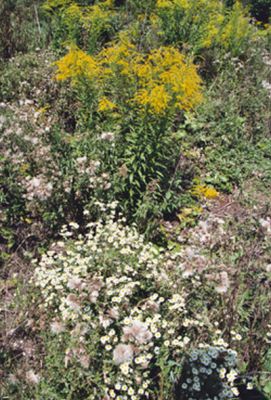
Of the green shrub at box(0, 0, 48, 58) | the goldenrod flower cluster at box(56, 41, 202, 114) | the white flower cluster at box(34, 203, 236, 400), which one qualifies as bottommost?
the white flower cluster at box(34, 203, 236, 400)

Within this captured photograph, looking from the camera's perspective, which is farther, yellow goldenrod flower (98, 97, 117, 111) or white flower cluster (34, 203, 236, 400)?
yellow goldenrod flower (98, 97, 117, 111)

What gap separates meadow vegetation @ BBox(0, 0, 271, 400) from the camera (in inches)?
104

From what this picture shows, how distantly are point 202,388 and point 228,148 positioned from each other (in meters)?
3.36

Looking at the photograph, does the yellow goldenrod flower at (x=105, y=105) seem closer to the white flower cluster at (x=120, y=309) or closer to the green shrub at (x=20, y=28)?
the white flower cluster at (x=120, y=309)

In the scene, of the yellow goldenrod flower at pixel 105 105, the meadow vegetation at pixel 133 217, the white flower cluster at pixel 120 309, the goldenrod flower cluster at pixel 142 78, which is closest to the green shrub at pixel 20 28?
the meadow vegetation at pixel 133 217

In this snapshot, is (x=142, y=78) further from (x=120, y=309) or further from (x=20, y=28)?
(x=20, y=28)

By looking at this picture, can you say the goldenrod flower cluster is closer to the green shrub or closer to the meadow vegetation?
the meadow vegetation

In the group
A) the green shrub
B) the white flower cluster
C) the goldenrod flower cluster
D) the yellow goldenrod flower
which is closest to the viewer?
the white flower cluster

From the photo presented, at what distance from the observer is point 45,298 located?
3109mm

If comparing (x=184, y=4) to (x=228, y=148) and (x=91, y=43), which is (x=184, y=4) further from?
(x=228, y=148)

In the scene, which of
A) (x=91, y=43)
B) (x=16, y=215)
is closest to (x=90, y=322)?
(x=16, y=215)

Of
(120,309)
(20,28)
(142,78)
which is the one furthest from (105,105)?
(20,28)

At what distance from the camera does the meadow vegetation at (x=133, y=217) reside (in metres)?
2.64

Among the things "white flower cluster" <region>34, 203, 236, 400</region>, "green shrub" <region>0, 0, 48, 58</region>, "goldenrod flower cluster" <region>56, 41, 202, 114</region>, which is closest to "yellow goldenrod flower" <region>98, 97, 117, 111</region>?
"goldenrod flower cluster" <region>56, 41, 202, 114</region>
